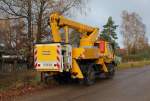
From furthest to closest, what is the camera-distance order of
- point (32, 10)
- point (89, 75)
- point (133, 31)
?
point (133, 31) → point (32, 10) → point (89, 75)

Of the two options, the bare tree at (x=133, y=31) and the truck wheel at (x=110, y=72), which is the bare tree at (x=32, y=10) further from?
the bare tree at (x=133, y=31)

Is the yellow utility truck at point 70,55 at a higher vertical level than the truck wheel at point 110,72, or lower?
higher

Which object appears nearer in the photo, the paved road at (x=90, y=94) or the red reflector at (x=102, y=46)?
the paved road at (x=90, y=94)

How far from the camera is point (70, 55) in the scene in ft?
63.9

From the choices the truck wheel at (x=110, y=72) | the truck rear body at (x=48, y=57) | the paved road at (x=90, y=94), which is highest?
the truck rear body at (x=48, y=57)

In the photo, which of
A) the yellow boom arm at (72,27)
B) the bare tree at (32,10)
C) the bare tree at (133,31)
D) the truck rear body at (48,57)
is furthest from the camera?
the bare tree at (133,31)

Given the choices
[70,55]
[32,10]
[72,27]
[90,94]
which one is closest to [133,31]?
[32,10]

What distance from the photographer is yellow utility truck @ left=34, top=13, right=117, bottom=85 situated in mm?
18984

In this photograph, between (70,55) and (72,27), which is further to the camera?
(72,27)

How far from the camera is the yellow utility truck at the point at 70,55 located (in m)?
19.0

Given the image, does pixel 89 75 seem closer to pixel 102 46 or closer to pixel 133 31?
pixel 102 46

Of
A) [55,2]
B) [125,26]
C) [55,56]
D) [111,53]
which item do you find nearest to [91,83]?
[55,56]

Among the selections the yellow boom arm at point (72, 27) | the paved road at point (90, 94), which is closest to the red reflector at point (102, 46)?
the yellow boom arm at point (72, 27)

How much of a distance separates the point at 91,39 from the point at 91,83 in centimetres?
357
